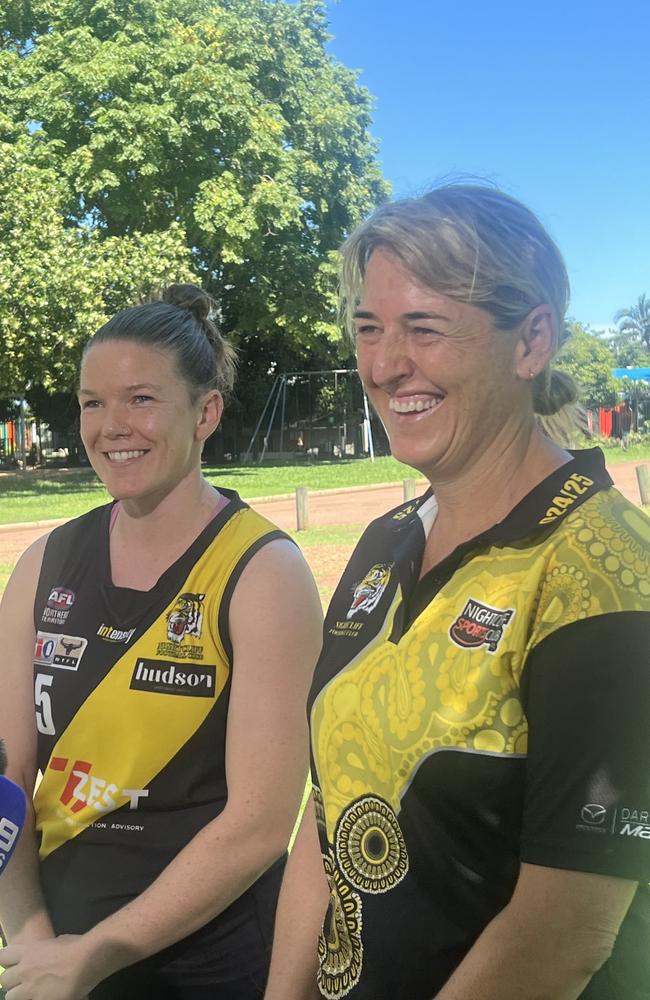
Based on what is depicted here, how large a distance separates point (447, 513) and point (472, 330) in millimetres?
306

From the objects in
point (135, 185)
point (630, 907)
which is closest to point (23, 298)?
point (135, 185)

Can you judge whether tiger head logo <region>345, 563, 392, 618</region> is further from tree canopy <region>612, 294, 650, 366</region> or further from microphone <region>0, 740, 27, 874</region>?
tree canopy <region>612, 294, 650, 366</region>

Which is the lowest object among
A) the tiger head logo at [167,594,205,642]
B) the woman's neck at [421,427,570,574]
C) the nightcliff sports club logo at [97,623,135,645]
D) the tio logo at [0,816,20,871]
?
the tio logo at [0,816,20,871]

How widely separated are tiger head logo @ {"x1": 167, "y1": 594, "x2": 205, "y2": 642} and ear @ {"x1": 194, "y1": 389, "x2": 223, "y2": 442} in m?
0.43

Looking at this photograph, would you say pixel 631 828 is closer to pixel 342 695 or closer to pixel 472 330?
pixel 342 695

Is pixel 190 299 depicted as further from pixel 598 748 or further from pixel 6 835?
pixel 598 748

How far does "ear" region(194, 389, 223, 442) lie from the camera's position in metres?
2.24

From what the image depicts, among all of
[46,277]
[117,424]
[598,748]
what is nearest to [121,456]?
[117,424]

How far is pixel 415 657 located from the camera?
1.39 metres

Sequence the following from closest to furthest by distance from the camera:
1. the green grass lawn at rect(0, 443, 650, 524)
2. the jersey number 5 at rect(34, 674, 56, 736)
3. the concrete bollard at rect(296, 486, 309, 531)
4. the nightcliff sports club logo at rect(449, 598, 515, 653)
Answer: the nightcliff sports club logo at rect(449, 598, 515, 653) < the jersey number 5 at rect(34, 674, 56, 736) < the concrete bollard at rect(296, 486, 309, 531) < the green grass lawn at rect(0, 443, 650, 524)

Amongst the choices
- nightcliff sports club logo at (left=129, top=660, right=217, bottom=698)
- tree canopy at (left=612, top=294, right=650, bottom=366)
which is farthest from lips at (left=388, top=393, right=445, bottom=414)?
tree canopy at (left=612, top=294, right=650, bottom=366)

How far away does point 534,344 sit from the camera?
4.91ft

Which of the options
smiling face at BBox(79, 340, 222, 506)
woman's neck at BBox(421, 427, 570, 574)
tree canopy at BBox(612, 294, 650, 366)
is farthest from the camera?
tree canopy at BBox(612, 294, 650, 366)

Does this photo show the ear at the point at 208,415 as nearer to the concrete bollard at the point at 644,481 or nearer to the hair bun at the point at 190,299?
the hair bun at the point at 190,299
